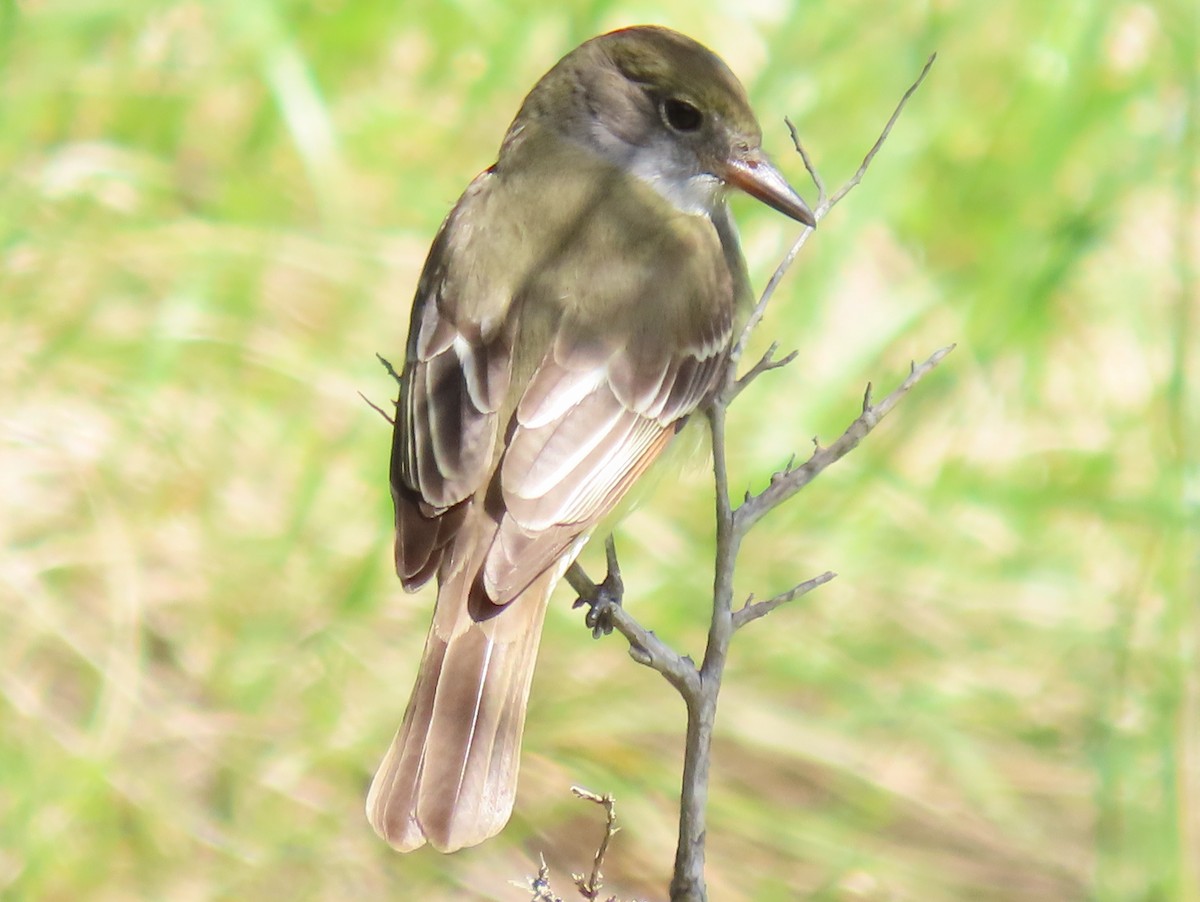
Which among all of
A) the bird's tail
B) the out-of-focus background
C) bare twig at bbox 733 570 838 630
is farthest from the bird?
the out-of-focus background

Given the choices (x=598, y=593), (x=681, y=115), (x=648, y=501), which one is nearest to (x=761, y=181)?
(x=681, y=115)

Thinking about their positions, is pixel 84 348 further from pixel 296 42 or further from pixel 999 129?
pixel 999 129

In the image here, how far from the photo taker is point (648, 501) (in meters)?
4.30

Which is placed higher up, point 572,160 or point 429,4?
point 429,4

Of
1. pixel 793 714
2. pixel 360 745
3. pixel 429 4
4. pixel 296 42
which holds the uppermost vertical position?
pixel 429 4

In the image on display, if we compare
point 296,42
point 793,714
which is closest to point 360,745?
point 793,714

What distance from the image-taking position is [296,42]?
5.36 metres

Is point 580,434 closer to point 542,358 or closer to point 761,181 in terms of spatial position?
point 542,358

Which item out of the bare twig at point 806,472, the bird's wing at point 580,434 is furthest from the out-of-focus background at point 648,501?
the bare twig at point 806,472

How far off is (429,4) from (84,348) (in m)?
1.63

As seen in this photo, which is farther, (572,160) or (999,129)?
(999,129)

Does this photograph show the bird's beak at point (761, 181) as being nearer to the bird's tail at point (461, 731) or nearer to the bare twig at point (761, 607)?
the bird's tail at point (461, 731)

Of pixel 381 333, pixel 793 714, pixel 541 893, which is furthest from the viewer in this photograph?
pixel 381 333

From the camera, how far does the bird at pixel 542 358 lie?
8.57 ft
